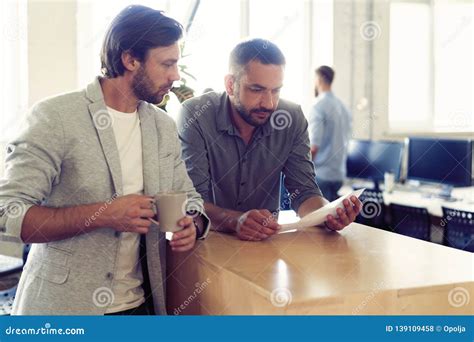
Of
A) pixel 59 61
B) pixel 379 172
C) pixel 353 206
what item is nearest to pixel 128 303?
pixel 353 206

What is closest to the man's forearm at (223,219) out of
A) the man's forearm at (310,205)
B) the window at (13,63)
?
the man's forearm at (310,205)

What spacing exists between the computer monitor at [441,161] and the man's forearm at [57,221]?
141 inches

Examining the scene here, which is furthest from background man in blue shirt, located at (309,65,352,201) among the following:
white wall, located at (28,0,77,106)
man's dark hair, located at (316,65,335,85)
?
white wall, located at (28,0,77,106)

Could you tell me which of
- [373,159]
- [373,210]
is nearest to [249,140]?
[373,210]

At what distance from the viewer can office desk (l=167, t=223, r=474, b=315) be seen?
1.09 metres

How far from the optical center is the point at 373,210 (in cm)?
434

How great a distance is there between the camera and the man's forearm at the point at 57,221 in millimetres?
1297

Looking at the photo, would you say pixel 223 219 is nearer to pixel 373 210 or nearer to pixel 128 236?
pixel 128 236

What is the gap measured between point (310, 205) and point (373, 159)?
130 inches

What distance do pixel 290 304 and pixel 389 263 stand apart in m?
0.38

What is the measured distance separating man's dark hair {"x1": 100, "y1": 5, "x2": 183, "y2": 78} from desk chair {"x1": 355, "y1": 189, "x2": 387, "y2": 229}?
10.1ft

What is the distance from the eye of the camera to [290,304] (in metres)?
1.04

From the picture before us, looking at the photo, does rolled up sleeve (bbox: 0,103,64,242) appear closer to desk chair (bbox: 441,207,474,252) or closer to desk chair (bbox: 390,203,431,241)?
desk chair (bbox: 441,207,474,252)
